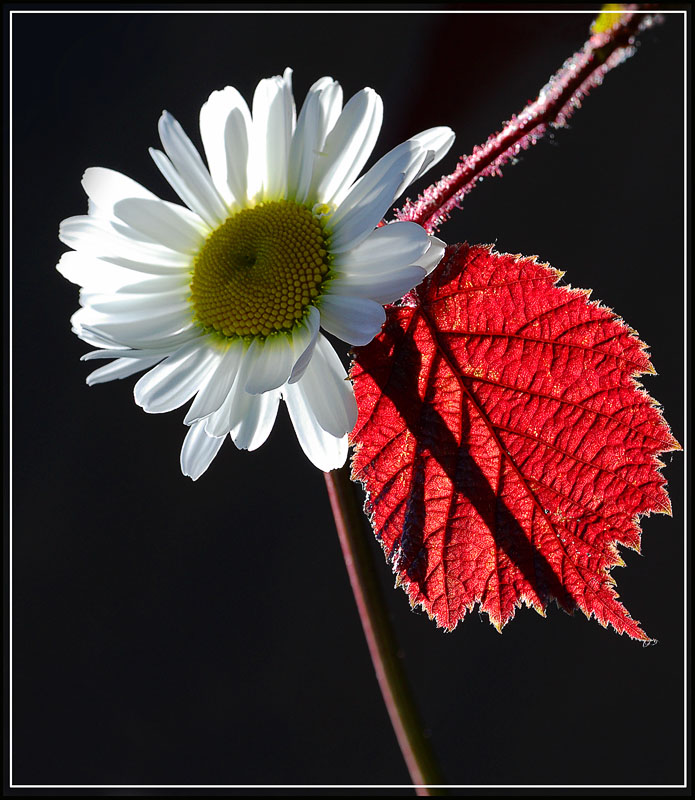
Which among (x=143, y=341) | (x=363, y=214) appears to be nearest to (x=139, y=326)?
(x=143, y=341)

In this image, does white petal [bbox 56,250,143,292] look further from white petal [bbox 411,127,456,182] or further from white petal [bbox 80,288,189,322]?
white petal [bbox 411,127,456,182]

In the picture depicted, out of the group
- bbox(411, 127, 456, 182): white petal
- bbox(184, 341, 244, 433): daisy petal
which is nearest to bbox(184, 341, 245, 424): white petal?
bbox(184, 341, 244, 433): daisy petal

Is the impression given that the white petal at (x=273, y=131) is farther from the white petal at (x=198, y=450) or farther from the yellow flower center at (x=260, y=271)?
the white petal at (x=198, y=450)

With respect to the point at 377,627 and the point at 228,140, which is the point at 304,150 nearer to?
the point at 228,140

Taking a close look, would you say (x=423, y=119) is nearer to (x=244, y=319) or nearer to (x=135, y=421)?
(x=244, y=319)

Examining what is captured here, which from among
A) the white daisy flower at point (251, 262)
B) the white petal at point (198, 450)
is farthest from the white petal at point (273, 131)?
the white petal at point (198, 450)

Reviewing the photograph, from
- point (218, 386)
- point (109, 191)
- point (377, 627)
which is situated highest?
point (109, 191)

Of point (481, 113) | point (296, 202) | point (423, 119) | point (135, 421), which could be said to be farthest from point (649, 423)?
point (135, 421)
